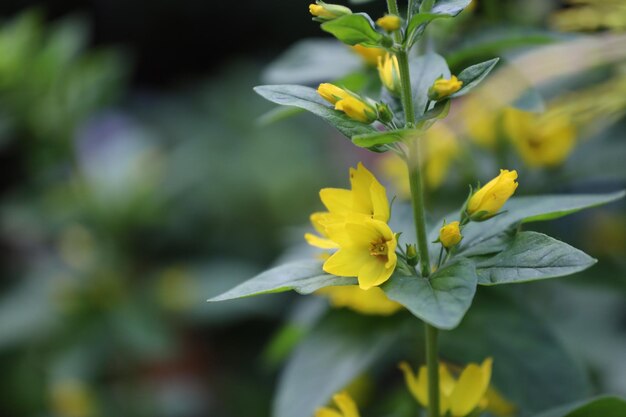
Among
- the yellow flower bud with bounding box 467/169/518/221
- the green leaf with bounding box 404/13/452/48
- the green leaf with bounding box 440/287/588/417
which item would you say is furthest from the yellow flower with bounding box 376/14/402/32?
the green leaf with bounding box 440/287/588/417

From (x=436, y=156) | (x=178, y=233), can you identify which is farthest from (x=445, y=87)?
(x=178, y=233)

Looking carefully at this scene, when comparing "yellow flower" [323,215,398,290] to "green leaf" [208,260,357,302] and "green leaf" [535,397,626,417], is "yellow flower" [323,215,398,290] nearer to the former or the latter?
"green leaf" [208,260,357,302]

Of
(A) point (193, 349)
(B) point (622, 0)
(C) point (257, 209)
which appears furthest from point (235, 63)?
(B) point (622, 0)

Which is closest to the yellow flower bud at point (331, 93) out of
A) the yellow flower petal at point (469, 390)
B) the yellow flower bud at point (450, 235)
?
the yellow flower bud at point (450, 235)

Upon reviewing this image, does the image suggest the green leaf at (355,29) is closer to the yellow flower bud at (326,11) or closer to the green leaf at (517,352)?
the yellow flower bud at (326,11)

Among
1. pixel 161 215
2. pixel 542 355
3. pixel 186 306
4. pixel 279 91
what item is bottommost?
pixel 186 306

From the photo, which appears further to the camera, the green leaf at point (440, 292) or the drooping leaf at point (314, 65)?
the drooping leaf at point (314, 65)

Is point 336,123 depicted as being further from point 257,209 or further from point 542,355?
point 257,209
